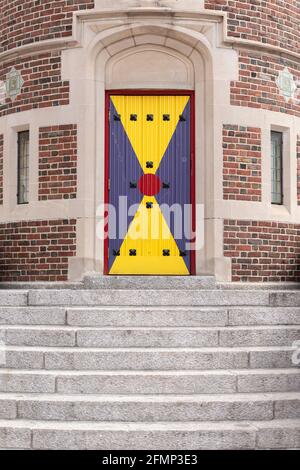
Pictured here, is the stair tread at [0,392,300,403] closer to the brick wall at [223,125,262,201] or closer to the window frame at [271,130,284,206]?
the brick wall at [223,125,262,201]

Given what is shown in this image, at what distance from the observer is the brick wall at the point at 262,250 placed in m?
8.56

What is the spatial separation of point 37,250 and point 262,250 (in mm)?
2949

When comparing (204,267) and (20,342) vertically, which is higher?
(204,267)

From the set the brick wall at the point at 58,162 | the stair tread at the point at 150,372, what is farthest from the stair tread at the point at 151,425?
the brick wall at the point at 58,162

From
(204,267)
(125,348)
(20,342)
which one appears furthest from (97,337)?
(204,267)

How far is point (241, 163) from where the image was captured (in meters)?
8.67

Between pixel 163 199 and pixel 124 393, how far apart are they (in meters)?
3.56

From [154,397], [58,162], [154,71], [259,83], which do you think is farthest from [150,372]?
[259,83]

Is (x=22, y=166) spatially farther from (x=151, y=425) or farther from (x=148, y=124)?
(x=151, y=425)

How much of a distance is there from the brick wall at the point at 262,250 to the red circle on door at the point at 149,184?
1026 mm

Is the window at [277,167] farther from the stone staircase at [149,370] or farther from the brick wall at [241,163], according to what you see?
the stone staircase at [149,370]

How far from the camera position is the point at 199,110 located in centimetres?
873

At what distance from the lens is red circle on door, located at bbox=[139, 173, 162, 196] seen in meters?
8.72

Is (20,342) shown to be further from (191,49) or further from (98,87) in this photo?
(191,49)
